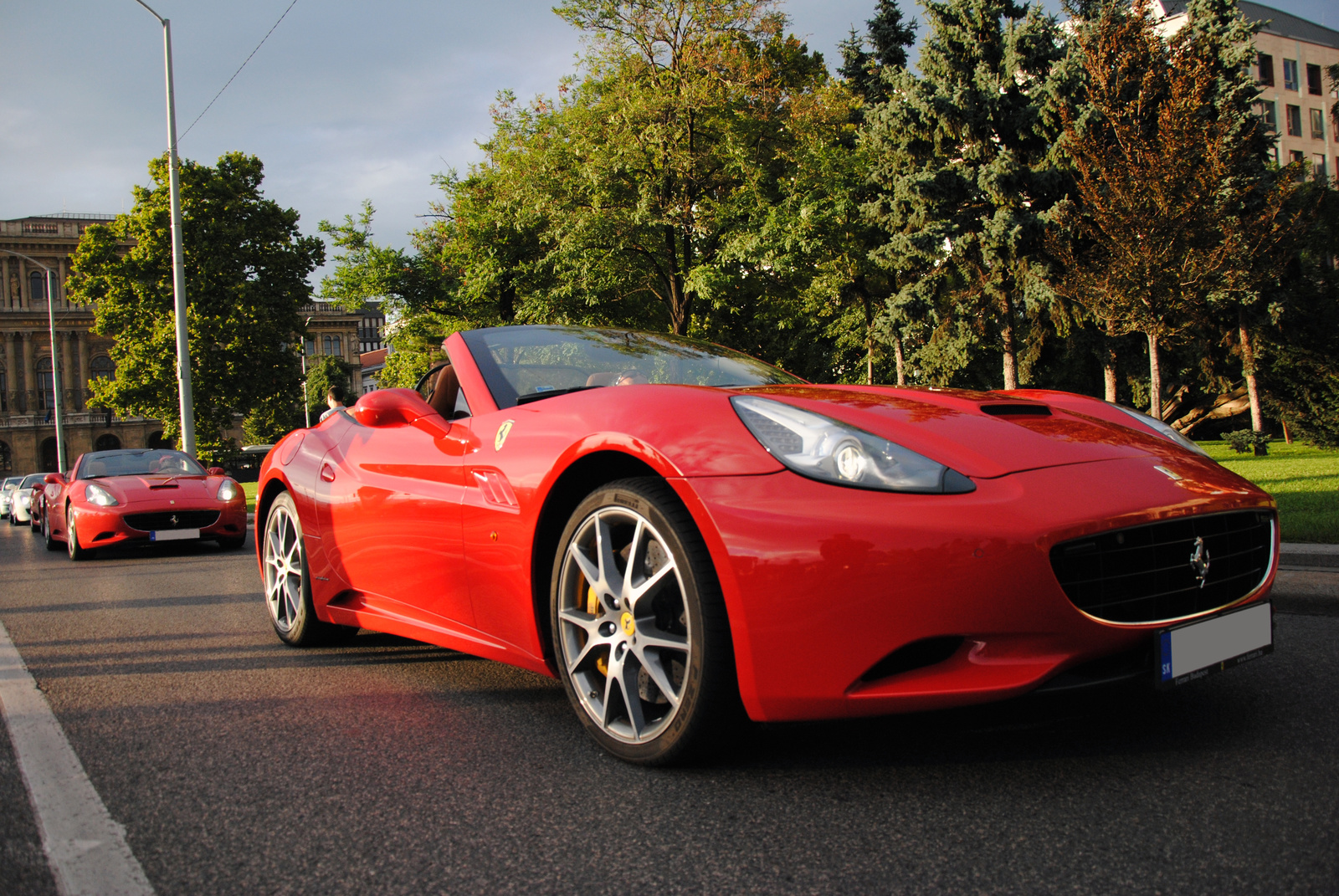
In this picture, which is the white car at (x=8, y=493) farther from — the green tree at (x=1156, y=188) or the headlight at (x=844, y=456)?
the headlight at (x=844, y=456)

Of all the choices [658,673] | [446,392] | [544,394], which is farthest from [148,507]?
[658,673]

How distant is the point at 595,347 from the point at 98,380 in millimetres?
31748

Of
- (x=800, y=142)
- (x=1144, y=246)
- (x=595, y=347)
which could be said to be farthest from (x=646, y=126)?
(x=595, y=347)

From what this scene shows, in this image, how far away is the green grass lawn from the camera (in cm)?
641

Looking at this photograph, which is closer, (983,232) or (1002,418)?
(1002,418)

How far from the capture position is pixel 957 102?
27641mm

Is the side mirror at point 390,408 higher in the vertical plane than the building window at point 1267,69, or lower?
lower

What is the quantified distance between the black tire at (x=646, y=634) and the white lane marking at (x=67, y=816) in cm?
112

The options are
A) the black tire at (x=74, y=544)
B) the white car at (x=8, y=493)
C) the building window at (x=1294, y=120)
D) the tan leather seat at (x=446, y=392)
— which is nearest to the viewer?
the tan leather seat at (x=446, y=392)

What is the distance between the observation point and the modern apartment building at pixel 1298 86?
55.1 metres

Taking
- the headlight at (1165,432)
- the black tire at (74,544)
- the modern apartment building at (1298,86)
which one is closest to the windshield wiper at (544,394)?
the headlight at (1165,432)

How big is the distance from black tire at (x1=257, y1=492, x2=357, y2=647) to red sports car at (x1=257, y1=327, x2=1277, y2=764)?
1210 mm

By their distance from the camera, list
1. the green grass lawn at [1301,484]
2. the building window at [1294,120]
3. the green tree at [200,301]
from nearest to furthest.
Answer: the green grass lawn at [1301,484] < the green tree at [200,301] < the building window at [1294,120]

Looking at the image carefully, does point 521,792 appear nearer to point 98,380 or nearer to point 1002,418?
point 1002,418
